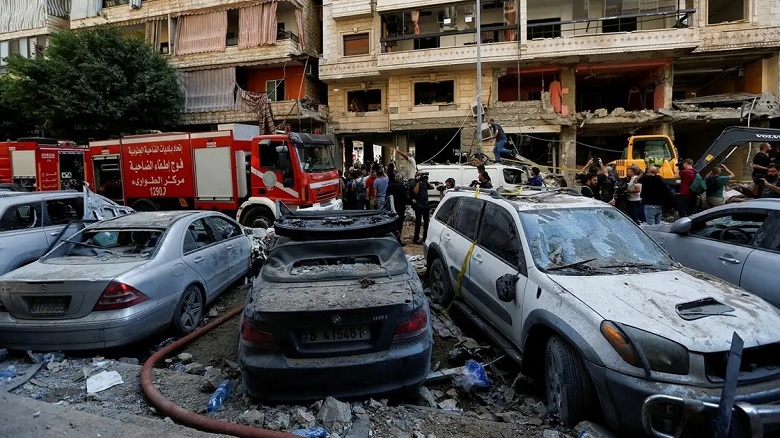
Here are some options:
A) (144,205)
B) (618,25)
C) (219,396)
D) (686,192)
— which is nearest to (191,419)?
(219,396)

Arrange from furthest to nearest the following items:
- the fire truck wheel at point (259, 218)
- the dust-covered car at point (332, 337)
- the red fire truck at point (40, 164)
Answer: the red fire truck at point (40, 164) → the fire truck wheel at point (259, 218) → the dust-covered car at point (332, 337)

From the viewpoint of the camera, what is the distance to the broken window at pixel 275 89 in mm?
23578

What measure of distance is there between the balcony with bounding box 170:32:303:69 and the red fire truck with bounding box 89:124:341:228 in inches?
449

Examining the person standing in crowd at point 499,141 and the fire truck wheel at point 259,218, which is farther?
the person standing in crowd at point 499,141

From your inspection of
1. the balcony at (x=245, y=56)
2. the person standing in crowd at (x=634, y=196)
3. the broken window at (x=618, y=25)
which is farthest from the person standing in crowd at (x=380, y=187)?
the broken window at (x=618, y=25)

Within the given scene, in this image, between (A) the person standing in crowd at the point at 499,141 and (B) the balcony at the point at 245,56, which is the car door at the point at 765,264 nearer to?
(A) the person standing in crowd at the point at 499,141

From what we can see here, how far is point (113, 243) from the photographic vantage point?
534 centimetres

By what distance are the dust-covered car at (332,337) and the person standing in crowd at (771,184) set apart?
781 centimetres

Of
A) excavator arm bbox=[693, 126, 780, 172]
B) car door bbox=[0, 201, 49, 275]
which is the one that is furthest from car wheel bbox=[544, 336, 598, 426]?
excavator arm bbox=[693, 126, 780, 172]

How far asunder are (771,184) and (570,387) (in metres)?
7.63

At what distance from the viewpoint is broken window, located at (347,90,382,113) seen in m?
23.4

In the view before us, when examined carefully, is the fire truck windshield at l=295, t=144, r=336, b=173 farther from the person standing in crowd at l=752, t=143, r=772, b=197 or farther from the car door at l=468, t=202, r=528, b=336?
the person standing in crowd at l=752, t=143, r=772, b=197

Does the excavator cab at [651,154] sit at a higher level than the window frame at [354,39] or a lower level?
lower

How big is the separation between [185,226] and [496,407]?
4.24 metres
